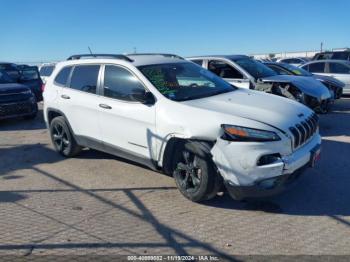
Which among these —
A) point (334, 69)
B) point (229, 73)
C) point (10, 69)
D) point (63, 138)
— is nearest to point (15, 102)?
point (63, 138)

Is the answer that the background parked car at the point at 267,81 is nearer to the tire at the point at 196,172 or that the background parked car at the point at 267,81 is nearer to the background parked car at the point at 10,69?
the tire at the point at 196,172

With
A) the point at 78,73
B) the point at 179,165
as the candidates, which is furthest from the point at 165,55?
the point at 179,165

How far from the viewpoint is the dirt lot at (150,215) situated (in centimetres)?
389

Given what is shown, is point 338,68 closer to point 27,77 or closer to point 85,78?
point 85,78

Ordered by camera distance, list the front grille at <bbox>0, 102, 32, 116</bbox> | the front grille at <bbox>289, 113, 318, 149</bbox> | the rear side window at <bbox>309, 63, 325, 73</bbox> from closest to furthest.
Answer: the front grille at <bbox>289, 113, 318, 149</bbox> < the front grille at <bbox>0, 102, 32, 116</bbox> < the rear side window at <bbox>309, 63, 325, 73</bbox>

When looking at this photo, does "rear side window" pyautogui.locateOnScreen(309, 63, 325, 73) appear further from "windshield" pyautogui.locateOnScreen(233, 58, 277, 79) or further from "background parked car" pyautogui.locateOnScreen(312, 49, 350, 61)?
"background parked car" pyautogui.locateOnScreen(312, 49, 350, 61)

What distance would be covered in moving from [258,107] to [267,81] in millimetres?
4432

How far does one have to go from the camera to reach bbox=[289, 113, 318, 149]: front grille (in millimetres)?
4520

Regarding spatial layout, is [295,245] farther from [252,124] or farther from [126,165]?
[126,165]

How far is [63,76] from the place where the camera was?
7.03 m

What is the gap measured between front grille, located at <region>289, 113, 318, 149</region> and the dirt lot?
2.52 feet

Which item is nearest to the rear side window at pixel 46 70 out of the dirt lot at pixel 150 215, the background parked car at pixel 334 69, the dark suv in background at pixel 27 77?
the dark suv in background at pixel 27 77

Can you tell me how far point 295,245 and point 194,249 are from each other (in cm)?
98

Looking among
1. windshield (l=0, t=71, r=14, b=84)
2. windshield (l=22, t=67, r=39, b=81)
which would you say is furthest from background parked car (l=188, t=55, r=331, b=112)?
windshield (l=22, t=67, r=39, b=81)
